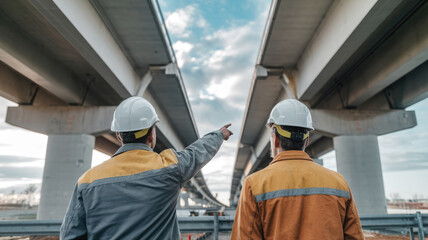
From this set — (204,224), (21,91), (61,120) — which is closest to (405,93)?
(204,224)

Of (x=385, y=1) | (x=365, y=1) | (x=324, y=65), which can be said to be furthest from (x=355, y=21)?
(x=324, y=65)

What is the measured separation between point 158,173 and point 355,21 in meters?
8.65

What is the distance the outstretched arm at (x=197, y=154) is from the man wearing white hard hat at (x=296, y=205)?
0.43m

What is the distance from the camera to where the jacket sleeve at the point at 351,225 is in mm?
2229

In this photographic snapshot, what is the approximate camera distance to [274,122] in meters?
2.71

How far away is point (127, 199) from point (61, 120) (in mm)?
15612

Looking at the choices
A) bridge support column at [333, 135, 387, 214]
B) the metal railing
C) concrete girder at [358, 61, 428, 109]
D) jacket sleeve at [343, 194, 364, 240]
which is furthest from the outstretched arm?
bridge support column at [333, 135, 387, 214]

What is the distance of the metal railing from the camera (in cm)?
473

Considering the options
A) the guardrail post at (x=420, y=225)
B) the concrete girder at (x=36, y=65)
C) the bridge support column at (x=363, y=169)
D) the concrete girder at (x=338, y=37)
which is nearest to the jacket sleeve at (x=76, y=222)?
the guardrail post at (x=420, y=225)

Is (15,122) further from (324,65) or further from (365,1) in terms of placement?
(365,1)

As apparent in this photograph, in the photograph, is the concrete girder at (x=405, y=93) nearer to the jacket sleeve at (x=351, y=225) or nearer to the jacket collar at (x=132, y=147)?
the jacket sleeve at (x=351, y=225)

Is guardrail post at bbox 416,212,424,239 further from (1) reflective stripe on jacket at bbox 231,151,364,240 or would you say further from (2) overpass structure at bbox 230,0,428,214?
(2) overpass structure at bbox 230,0,428,214

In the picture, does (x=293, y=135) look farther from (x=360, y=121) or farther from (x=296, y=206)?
(x=360, y=121)

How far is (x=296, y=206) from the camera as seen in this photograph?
6.98 feet
